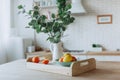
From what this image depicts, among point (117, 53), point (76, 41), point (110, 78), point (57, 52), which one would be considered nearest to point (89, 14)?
point (76, 41)

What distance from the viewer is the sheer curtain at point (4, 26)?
4.14m

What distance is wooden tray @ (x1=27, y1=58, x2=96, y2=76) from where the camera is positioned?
182cm

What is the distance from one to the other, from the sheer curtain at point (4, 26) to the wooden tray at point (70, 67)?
2103 millimetres

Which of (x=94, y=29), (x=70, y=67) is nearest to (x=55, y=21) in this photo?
(x=70, y=67)

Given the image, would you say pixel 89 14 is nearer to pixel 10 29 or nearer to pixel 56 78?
pixel 10 29

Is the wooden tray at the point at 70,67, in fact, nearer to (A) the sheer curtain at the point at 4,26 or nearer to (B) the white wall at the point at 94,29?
(A) the sheer curtain at the point at 4,26

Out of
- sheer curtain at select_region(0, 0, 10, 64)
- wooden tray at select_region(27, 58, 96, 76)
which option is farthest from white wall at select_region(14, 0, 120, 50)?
wooden tray at select_region(27, 58, 96, 76)

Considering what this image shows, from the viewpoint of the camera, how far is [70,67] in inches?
71.4

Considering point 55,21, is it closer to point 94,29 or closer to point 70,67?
point 70,67

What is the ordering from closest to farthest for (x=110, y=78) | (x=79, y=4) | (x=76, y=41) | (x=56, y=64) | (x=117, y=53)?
(x=110, y=78) < (x=56, y=64) < (x=117, y=53) < (x=79, y=4) < (x=76, y=41)

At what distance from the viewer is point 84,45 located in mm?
4410

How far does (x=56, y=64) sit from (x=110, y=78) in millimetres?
593

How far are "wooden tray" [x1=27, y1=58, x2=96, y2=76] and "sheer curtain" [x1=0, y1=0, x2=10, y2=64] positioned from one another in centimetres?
210

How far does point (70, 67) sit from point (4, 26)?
2806mm
